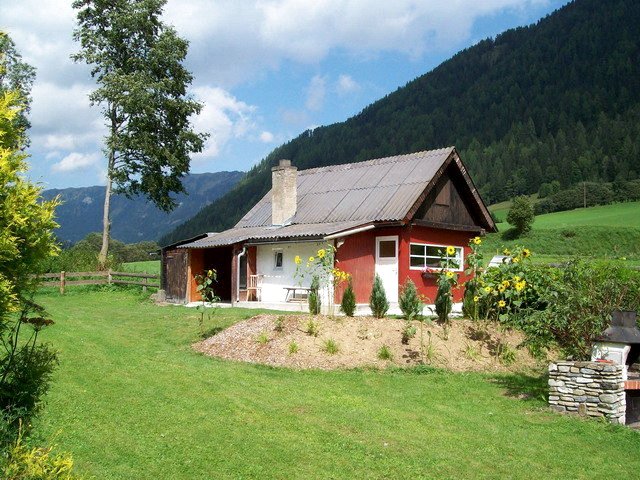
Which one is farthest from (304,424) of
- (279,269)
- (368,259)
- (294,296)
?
(279,269)

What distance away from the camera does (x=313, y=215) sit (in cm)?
2480

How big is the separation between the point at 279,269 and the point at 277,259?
450 mm

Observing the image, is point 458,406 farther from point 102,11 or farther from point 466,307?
point 102,11

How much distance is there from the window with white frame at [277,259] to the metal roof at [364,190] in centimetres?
204

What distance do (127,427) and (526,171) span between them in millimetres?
100399

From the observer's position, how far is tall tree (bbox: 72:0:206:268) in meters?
31.5

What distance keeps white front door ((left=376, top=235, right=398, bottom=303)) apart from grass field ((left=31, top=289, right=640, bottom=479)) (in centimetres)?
878

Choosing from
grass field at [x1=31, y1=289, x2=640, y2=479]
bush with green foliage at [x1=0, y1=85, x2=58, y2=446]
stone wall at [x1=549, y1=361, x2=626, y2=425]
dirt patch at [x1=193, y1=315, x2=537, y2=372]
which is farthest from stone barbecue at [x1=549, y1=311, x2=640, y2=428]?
bush with green foliage at [x1=0, y1=85, x2=58, y2=446]

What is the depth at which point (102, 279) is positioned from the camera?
29.1 metres

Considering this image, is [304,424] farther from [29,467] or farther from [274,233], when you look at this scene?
[274,233]

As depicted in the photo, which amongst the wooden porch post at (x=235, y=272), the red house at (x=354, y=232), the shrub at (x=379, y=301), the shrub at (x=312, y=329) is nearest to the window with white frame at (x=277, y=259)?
the red house at (x=354, y=232)

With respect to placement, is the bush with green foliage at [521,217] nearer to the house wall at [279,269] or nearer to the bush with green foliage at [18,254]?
the house wall at [279,269]

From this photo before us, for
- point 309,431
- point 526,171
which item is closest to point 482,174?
point 526,171

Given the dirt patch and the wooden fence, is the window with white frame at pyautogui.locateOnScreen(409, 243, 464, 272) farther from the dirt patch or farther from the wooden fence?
the wooden fence
